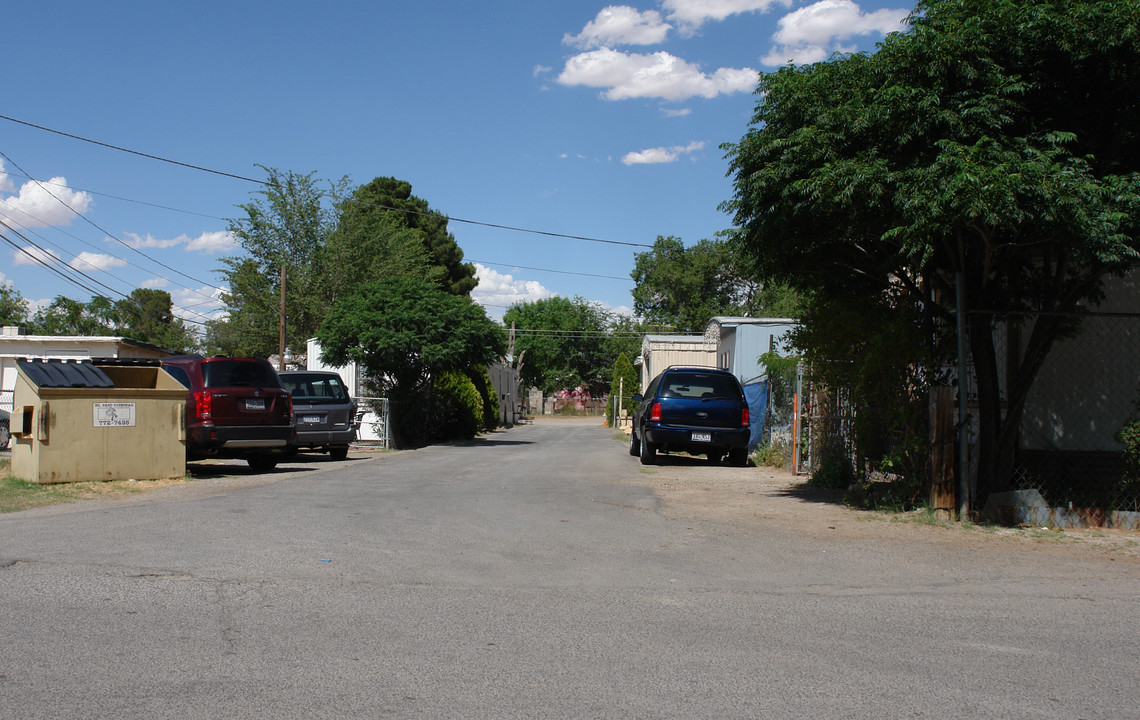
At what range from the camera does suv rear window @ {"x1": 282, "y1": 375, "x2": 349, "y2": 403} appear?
682 inches

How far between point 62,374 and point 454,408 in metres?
14.8

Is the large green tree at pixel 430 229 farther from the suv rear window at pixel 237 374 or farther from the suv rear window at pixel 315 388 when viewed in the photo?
the suv rear window at pixel 237 374

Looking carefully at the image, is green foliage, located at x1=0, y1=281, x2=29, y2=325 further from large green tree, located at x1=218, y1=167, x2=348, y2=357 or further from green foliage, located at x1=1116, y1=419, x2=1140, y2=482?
green foliage, located at x1=1116, y1=419, x2=1140, y2=482

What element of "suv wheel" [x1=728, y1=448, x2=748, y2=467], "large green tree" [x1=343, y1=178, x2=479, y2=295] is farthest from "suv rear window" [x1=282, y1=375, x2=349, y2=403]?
"large green tree" [x1=343, y1=178, x2=479, y2=295]

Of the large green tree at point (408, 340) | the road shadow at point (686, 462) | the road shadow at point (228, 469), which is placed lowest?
the road shadow at point (686, 462)

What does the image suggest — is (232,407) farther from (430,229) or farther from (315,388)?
(430,229)

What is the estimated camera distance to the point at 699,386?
1599 cm

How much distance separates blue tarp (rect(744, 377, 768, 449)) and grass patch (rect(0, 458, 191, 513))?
36.8 feet

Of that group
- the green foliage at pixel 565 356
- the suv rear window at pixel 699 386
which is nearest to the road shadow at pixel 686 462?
the suv rear window at pixel 699 386

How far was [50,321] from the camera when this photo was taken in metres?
78.3

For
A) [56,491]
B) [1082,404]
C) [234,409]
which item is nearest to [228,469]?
[234,409]

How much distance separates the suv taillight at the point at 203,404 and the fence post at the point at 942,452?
10161mm

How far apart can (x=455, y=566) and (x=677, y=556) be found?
1738mm

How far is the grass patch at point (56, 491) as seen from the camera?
9.39 meters
